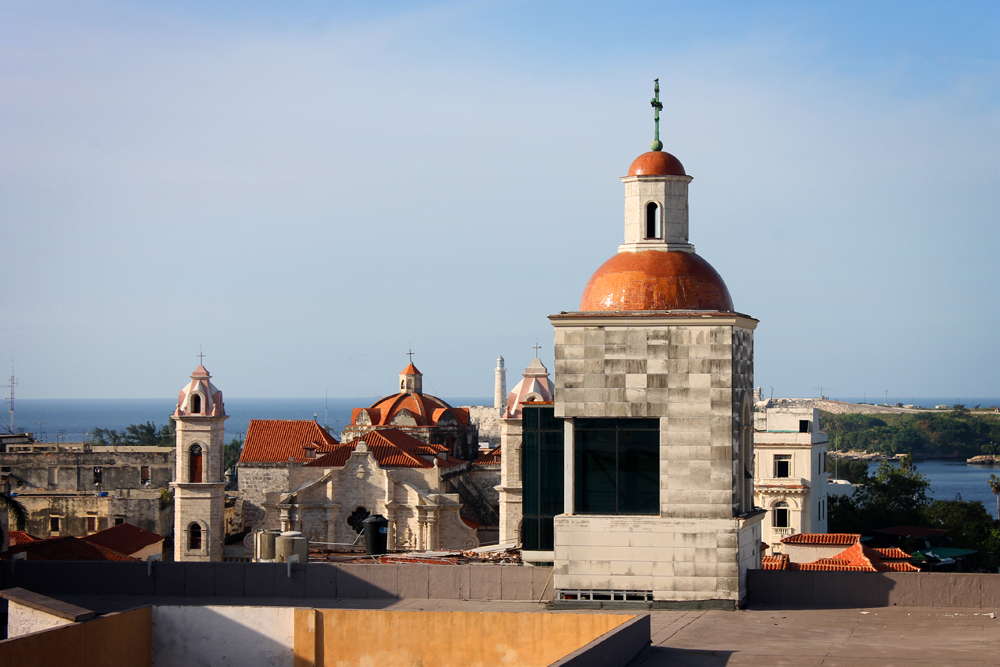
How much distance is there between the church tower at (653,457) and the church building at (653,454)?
0.04 feet

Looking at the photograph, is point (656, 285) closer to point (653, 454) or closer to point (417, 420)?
point (653, 454)

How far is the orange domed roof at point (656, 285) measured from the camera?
57.3ft

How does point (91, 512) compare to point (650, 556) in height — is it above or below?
below

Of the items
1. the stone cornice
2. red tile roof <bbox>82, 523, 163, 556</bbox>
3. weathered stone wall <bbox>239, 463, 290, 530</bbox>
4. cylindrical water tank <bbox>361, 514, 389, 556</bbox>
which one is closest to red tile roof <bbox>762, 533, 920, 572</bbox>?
cylindrical water tank <bbox>361, 514, 389, 556</bbox>

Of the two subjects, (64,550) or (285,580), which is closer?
(285,580)

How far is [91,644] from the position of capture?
1480 centimetres

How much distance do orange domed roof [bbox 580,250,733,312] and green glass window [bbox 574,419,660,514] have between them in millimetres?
1743

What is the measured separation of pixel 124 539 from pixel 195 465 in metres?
4.41

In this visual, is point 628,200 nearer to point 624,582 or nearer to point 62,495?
point 624,582

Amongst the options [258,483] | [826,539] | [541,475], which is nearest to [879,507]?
[826,539]

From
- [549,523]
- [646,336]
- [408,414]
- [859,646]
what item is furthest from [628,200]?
[408,414]

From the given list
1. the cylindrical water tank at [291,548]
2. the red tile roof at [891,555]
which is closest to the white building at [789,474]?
the red tile roof at [891,555]

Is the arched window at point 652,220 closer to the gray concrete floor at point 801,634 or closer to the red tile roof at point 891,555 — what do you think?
the gray concrete floor at point 801,634

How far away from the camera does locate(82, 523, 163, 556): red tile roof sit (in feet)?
148
